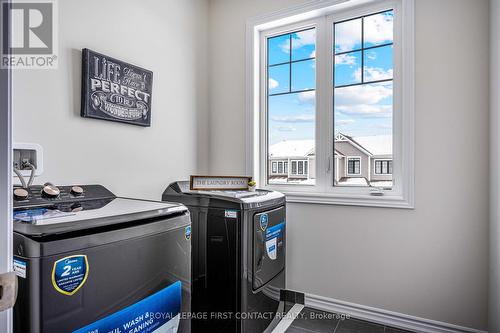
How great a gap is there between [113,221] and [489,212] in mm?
2082

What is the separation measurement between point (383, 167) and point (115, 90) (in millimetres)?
1938

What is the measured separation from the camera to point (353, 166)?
2387 millimetres

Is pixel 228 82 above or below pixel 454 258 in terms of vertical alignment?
above

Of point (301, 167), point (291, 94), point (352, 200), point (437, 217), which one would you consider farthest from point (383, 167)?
point (291, 94)

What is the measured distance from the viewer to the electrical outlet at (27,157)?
139 centimetres

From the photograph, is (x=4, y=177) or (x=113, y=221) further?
(x=113, y=221)

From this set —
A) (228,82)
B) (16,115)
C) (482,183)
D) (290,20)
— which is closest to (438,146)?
(482,183)

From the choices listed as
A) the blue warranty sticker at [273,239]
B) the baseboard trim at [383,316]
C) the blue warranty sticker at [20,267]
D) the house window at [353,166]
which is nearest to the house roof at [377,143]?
the house window at [353,166]

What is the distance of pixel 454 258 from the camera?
1941mm

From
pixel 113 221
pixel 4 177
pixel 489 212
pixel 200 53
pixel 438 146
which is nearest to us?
pixel 4 177

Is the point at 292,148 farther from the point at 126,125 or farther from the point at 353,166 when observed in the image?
the point at 126,125

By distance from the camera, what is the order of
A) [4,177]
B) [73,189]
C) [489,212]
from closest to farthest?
[4,177] < [73,189] < [489,212]

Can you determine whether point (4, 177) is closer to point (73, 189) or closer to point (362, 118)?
point (73, 189)

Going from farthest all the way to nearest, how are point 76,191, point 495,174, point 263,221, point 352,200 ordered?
point 352,200 < point 263,221 < point 495,174 < point 76,191
